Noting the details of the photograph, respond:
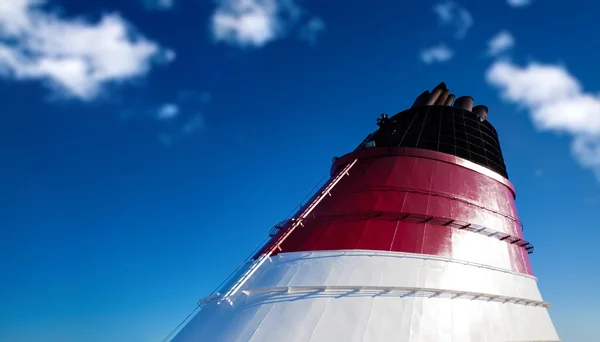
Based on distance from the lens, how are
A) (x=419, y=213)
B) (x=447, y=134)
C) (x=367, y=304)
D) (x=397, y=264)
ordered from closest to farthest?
(x=367, y=304) < (x=397, y=264) < (x=419, y=213) < (x=447, y=134)

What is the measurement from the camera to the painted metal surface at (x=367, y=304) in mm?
6777

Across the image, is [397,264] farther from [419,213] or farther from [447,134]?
[447,134]

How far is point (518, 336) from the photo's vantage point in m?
8.43

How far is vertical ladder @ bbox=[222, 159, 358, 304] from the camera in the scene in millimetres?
8258

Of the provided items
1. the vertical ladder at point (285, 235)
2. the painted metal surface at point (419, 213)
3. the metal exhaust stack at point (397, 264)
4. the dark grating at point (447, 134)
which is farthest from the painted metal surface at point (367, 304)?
the dark grating at point (447, 134)

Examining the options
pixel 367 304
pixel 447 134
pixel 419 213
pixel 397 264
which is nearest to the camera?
pixel 367 304

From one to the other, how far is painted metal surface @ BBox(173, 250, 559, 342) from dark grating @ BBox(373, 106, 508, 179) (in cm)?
459

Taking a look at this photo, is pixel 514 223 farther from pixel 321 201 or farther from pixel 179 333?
pixel 179 333

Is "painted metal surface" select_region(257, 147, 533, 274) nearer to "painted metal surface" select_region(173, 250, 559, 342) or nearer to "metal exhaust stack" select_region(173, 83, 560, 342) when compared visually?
"metal exhaust stack" select_region(173, 83, 560, 342)

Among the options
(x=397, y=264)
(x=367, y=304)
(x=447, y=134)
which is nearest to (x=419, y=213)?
(x=397, y=264)

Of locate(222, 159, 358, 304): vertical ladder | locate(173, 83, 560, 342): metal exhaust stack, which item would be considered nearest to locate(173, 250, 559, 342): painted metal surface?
locate(173, 83, 560, 342): metal exhaust stack

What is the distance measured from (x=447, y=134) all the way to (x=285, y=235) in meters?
6.83

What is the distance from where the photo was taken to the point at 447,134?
12836 millimetres

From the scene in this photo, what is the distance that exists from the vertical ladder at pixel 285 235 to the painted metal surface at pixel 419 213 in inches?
5.9
